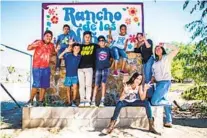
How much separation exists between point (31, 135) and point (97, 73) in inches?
94.3

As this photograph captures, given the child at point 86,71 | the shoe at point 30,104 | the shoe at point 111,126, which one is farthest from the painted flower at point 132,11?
the shoe at point 30,104

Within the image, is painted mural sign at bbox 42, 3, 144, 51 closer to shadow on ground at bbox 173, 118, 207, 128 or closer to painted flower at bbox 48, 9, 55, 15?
painted flower at bbox 48, 9, 55, 15

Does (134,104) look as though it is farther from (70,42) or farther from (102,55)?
(70,42)

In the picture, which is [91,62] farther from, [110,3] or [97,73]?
[110,3]

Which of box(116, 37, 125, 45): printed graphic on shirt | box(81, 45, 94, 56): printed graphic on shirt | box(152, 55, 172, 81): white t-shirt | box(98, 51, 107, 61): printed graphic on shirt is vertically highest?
box(116, 37, 125, 45): printed graphic on shirt

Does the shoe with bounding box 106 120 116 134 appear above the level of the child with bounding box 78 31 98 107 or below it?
below

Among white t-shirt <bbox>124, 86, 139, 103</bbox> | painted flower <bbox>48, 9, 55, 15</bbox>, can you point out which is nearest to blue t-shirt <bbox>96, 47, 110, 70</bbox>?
white t-shirt <bbox>124, 86, 139, 103</bbox>

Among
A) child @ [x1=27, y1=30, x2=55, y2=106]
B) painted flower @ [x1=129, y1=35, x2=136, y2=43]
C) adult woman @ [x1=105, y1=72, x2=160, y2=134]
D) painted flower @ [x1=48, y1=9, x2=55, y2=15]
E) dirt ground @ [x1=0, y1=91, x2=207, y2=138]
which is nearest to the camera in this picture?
dirt ground @ [x1=0, y1=91, x2=207, y2=138]

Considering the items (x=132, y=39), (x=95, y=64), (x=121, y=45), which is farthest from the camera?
(x=132, y=39)

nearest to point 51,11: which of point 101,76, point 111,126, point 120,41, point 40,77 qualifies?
point 40,77

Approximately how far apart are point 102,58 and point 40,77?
185cm

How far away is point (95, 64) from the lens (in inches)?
334

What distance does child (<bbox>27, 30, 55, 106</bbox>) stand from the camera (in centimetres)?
858

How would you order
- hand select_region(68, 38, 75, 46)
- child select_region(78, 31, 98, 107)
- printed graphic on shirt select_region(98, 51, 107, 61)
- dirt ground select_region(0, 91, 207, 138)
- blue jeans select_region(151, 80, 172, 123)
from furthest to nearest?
hand select_region(68, 38, 75, 46)
child select_region(78, 31, 98, 107)
printed graphic on shirt select_region(98, 51, 107, 61)
blue jeans select_region(151, 80, 172, 123)
dirt ground select_region(0, 91, 207, 138)
